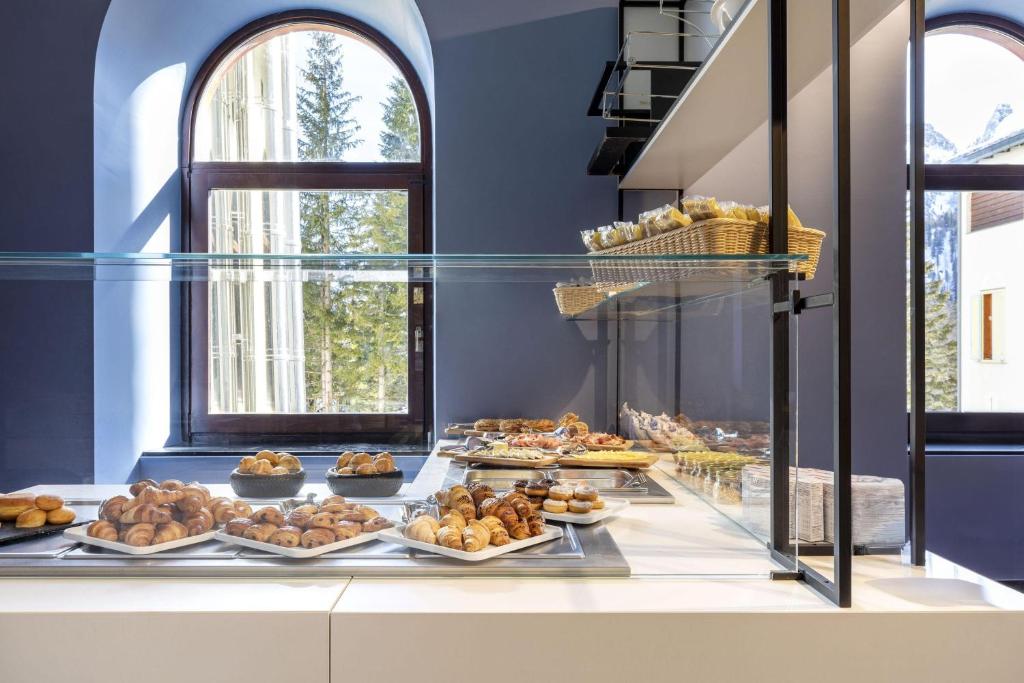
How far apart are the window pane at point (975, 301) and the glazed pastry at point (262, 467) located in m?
3.01

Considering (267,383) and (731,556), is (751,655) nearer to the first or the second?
(731,556)

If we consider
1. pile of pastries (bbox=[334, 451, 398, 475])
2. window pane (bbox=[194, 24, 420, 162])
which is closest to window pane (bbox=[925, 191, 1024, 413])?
window pane (bbox=[194, 24, 420, 162])

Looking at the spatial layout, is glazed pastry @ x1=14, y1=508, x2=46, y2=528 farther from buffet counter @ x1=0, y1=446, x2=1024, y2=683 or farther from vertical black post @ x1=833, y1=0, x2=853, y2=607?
vertical black post @ x1=833, y1=0, x2=853, y2=607

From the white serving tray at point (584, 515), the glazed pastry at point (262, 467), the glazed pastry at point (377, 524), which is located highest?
the glazed pastry at point (262, 467)

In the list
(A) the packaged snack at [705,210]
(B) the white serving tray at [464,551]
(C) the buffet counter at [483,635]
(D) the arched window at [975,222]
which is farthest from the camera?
(D) the arched window at [975,222]

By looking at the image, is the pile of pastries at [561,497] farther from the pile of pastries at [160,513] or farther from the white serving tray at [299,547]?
the pile of pastries at [160,513]

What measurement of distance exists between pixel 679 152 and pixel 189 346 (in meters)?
1.51

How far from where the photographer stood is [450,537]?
100cm

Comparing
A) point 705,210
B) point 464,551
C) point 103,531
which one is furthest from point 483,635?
point 705,210

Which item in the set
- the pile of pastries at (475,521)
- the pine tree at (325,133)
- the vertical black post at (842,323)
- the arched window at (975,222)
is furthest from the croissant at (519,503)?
the arched window at (975,222)

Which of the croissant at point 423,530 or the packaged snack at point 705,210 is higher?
the packaged snack at point 705,210

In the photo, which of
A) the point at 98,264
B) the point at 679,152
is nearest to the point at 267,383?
the point at 98,264

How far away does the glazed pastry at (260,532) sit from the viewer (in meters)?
1.01

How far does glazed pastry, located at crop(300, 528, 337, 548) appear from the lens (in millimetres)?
1001
